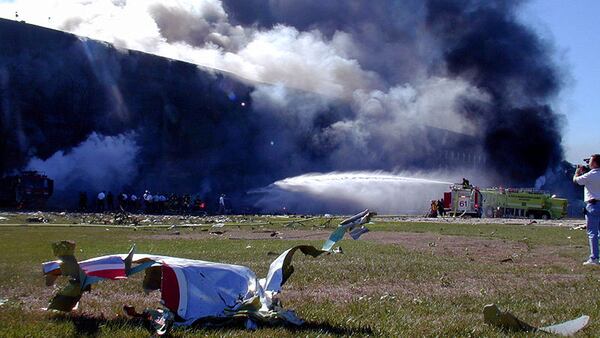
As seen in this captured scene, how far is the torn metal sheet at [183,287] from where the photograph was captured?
4988 mm

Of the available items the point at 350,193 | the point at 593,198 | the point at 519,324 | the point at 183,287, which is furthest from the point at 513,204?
the point at 183,287

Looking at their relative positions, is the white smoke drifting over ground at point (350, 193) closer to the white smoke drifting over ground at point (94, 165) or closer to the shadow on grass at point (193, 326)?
the white smoke drifting over ground at point (94, 165)

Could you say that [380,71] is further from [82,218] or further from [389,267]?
[389,267]

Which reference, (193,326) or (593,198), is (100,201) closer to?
(593,198)

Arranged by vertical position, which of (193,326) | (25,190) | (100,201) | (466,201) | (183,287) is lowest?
(193,326)

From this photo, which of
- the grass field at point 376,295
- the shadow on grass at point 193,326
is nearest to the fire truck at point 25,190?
the grass field at point 376,295

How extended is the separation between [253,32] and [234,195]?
899 inches

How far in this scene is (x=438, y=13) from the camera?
208 ft

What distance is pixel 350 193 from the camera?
48562 mm

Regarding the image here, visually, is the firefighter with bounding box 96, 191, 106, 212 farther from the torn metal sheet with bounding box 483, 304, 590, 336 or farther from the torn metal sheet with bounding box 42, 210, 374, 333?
the torn metal sheet with bounding box 483, 304, 590, 336

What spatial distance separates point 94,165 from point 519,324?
42.4 m

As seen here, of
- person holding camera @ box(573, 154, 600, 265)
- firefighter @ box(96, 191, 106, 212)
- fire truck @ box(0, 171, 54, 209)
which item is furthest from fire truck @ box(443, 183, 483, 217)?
person holding camera @ box(573, 154, 600, 265)

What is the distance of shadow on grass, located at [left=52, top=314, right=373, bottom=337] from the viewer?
4.81 meters

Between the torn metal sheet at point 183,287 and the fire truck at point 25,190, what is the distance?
35.6m
